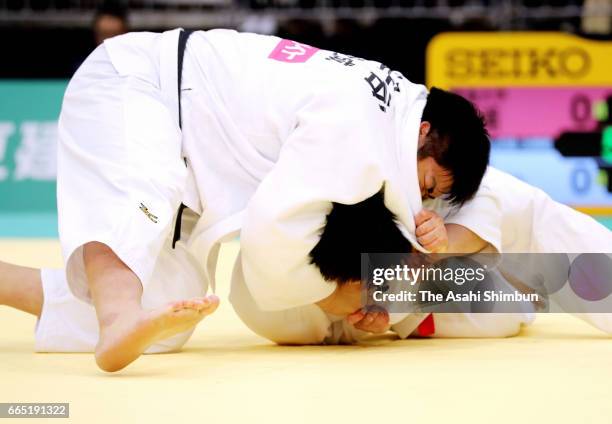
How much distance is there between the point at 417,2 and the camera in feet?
22.5

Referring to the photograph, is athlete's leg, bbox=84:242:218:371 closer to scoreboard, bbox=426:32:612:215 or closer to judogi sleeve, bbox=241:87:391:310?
judogi sleeve, bbox=241:87:391:310

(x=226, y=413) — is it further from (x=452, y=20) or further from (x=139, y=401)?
(x=452, y=20)

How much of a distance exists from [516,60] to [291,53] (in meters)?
3.86

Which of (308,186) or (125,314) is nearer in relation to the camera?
(125,314)

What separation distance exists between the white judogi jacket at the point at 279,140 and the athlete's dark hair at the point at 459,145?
0.16 ft

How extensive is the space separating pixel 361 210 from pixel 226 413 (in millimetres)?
723

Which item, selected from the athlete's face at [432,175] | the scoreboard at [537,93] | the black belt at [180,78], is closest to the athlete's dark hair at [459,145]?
the athlete's face at [432,175]

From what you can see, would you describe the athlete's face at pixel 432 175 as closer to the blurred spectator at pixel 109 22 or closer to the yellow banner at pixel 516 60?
the yellow banner at pixel 516 60

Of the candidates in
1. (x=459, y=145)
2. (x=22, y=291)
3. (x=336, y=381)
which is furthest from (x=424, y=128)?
(x=22, y=291)

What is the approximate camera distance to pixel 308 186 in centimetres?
241

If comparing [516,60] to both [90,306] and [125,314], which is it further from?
[125,314]

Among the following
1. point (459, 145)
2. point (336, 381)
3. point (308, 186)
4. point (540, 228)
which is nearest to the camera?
point (336, 381)

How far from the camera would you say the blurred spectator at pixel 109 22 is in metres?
6.47

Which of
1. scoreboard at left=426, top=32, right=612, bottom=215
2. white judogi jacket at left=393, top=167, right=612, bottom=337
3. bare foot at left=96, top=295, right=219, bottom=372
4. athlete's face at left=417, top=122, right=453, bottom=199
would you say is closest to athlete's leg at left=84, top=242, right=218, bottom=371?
bare foot at left=96, top=295, right=219, bottom=372
